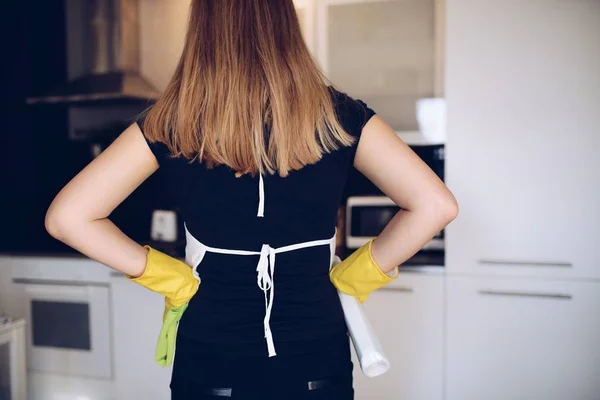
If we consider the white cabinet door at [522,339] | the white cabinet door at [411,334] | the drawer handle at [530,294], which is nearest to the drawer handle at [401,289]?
the white cabinet door at [411,334]

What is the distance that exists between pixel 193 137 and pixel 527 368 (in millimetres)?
1454

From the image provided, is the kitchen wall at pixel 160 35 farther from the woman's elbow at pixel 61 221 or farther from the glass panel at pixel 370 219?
the woman's elbow at pixel 61 221

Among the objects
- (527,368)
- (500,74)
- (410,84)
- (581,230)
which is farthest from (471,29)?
(527,368)

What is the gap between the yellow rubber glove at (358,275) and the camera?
38.4 inches

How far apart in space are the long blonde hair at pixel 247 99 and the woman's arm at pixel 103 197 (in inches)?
1.9

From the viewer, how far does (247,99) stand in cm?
84

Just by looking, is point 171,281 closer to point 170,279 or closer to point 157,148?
point 170,279

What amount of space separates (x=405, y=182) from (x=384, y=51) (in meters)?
1.30

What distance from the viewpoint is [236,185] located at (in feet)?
2.86

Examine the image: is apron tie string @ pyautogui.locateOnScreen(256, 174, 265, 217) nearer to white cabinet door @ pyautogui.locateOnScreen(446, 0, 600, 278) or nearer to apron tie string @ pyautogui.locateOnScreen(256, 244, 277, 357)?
apron tie string @ pyautogui.locateOnScreen(256, 244, 277, 357)

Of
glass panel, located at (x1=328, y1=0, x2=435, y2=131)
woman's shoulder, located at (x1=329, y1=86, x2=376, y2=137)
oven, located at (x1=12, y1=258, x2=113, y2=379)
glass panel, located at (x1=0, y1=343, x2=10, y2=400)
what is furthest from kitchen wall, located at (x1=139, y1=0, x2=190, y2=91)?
woman's shoulder, located at (x1=329, y1=86, x2=376, y2=137)

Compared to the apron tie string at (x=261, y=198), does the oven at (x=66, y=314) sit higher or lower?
lower

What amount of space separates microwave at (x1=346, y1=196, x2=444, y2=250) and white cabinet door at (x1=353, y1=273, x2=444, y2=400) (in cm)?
27

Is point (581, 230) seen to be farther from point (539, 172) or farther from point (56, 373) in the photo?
point (56, 373)
